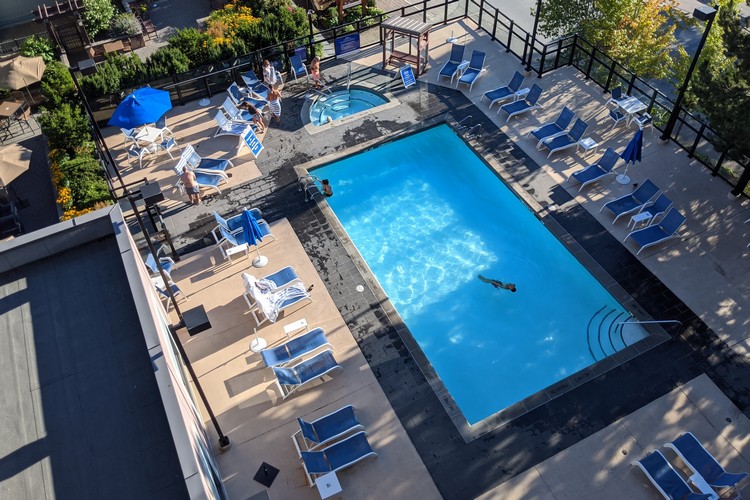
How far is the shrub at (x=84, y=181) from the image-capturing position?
54.9 feet

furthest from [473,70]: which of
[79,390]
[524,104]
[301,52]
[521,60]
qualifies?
[79,390]

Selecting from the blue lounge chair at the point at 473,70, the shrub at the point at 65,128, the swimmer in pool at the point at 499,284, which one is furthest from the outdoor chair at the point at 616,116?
the shrub at the point at 65,128

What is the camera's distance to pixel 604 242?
52.2 ft

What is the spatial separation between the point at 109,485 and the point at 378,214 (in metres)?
11.1

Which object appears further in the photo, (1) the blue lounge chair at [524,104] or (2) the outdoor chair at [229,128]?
(1) the blue lounge chair at [524,104]

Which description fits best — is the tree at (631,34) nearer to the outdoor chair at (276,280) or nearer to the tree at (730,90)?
the tree at (730,90)

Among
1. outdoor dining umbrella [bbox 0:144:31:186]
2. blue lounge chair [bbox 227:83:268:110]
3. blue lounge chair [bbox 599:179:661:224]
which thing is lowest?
blue lounge chair [bbox 599:179:661:224]

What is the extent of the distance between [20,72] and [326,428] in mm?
16882

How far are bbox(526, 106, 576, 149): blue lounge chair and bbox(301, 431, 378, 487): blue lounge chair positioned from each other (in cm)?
1129

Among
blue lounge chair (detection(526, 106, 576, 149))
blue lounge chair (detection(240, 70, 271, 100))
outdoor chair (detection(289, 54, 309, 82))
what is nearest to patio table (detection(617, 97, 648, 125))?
blue lounge chair (detection(526, 106, 576, 149))

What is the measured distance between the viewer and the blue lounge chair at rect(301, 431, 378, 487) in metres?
11.5

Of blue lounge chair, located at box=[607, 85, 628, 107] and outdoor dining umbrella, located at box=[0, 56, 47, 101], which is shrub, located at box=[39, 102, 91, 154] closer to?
outdoor dining umbrella, located at box=[0, 56, 47, 101]

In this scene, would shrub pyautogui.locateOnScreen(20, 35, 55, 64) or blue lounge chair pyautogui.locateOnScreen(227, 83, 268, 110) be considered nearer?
blue lounge chair pyautogui.locateOnScreen(227, 83, 268, 110)

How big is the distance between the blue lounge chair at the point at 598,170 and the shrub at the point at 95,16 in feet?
70.8
